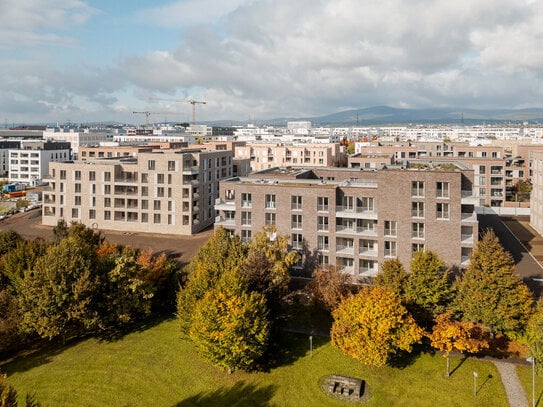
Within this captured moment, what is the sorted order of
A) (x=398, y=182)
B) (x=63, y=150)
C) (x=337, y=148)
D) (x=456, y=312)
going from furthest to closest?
(x=63, y=150)
(x=337, y=148)
(x=398, y=182)
(x=456, y=312)

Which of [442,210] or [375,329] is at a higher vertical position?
[442,210]

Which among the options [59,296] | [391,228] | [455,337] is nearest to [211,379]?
[59,296]

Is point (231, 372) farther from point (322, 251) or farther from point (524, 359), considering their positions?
point (524, 359)

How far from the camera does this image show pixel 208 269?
39.8 m

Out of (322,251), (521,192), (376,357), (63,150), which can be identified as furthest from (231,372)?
(63,150)

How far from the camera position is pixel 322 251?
5172 cm

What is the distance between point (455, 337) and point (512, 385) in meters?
5.00

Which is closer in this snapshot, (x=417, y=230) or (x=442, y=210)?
(x=442, y=210)

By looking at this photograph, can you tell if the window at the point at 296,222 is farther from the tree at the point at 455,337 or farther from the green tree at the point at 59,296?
the green tree at the point at 59,296

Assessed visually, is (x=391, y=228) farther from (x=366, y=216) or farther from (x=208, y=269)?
(x=208, y=269)

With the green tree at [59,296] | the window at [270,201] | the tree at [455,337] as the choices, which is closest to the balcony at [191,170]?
the window at [270,201]

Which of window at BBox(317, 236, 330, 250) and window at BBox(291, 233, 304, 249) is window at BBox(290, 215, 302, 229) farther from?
window at BBox(317, 236, 330, 250)

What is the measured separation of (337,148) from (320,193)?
287ft

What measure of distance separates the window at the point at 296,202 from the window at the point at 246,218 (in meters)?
5.71
